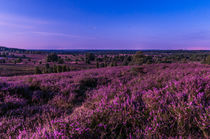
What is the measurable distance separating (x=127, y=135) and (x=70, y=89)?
324cm

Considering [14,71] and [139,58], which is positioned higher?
[139,58]

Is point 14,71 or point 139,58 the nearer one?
point 139,58

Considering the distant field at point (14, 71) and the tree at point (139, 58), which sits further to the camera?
the distant field at point (14, 71)

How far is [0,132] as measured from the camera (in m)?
1.98

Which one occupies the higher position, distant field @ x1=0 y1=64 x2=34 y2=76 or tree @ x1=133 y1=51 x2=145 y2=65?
tree @ x1=133 y1=51 x2=145 y2=65

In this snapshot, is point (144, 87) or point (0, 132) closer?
point (0, 132)

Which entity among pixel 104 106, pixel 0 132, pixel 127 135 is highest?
pixel 104 106

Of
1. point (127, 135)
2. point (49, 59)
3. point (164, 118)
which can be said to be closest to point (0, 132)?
point (127, 135)

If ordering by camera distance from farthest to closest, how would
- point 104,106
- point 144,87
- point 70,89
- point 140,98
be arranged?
point 70,89, point 144,87, point 140,98, point 104,106

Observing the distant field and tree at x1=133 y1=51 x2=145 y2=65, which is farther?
the distant field

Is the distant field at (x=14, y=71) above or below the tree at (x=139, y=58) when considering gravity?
below

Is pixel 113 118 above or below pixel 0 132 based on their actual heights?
above

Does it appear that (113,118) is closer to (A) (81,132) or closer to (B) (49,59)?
(A) (81,132)

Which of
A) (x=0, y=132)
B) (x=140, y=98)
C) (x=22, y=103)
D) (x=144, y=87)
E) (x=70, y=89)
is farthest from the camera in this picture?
(x=70, y=89)
